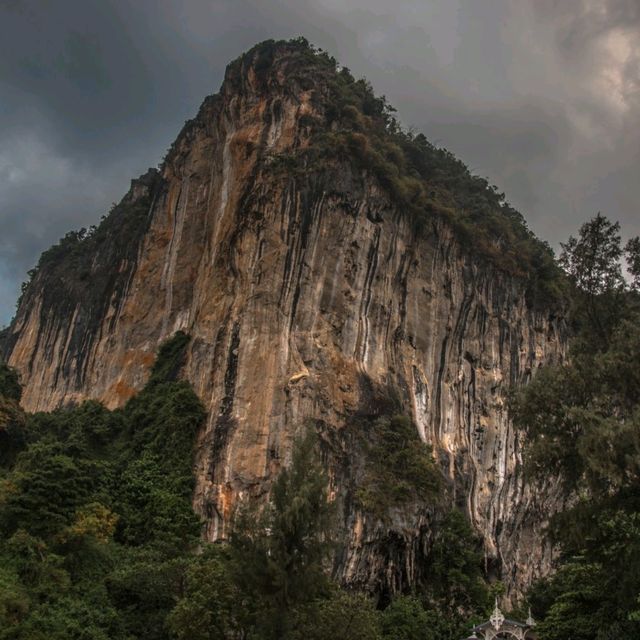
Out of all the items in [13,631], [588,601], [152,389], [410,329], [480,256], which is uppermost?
[480,256]

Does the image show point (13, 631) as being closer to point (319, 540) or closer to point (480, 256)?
point (319, 540)

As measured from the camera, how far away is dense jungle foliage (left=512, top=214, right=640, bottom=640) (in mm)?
12727

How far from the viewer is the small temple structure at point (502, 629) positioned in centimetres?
2063

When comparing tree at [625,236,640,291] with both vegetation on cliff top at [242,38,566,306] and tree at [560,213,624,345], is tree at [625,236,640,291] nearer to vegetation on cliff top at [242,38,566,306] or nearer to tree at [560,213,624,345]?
tree at [560,213,624,345]

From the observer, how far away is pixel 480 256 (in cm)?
3500

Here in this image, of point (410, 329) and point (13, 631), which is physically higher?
point (410, 329)

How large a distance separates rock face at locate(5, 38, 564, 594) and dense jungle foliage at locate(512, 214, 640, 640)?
32.6 ft

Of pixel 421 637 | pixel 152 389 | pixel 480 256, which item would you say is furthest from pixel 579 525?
pixel 480 256

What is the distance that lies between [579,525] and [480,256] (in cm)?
2286

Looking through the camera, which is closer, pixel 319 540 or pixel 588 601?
pixel 319 540

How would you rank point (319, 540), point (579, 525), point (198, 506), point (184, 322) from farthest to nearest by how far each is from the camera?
point (184, 322) < point (198, 506) < point (319, 540) < point (579, 525)

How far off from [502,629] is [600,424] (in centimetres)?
1057

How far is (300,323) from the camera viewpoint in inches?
1052

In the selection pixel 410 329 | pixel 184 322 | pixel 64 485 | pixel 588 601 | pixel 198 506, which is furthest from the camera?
pixel 184 322
